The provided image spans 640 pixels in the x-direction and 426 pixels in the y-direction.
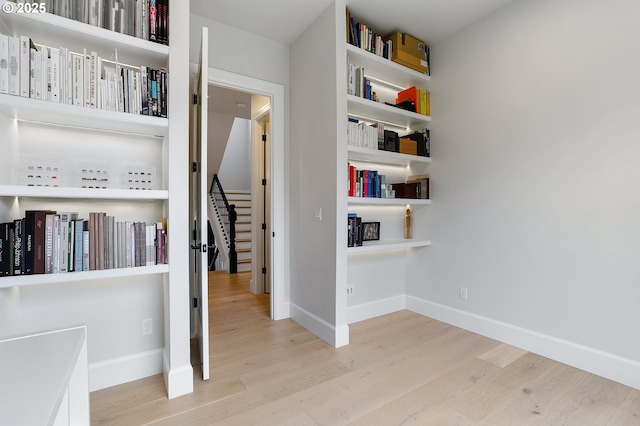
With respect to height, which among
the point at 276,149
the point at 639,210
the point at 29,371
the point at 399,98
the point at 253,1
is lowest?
the point at 29,371

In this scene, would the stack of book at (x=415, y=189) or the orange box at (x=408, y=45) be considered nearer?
the orange box at (x=408, y=45)

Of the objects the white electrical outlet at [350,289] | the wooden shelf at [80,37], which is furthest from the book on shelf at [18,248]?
the white electrical outlet at [350,289]

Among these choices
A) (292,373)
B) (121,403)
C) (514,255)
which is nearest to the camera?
(121,403)

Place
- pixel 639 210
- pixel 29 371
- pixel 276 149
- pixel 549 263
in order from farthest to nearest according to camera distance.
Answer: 1. pixel 276 149
2. pixel 549 263
3. pixel 639 210
4. pixel 29 371

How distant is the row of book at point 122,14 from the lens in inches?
66.9

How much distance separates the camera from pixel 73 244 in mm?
1711

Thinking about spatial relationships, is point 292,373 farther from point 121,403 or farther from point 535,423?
point 535,423

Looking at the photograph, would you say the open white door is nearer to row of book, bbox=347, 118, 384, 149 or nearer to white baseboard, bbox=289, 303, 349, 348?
white baseboard, bbox=289, 303, 349, 348

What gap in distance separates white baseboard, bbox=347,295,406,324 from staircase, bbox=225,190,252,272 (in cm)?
326

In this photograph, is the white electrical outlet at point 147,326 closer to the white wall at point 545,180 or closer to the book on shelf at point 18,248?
the book on shelf at point 18,248

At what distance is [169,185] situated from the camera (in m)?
1.92

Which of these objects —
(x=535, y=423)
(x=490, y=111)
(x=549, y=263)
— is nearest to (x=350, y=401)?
(x=535, y=423)

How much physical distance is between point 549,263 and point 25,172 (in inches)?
143

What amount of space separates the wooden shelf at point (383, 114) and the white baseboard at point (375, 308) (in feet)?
6.66
